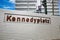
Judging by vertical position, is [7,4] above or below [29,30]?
above

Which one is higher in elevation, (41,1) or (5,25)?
(41,1)

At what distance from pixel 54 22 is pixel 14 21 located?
936 mm

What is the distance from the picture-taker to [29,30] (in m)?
2.48

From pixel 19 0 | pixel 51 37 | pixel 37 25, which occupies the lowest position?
pixel 51 37

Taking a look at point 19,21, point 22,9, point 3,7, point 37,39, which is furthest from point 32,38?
point 3,7

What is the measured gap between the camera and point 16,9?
96.7 inches

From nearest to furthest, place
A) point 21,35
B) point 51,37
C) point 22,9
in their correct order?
point 21,35 < point 22,9 < point 51,37

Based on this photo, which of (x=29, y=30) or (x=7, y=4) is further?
(x=29, y=30)

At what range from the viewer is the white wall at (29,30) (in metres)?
2.21

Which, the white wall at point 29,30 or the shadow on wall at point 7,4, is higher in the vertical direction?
the shadow on wall at point 7,4

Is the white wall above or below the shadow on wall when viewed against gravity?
below

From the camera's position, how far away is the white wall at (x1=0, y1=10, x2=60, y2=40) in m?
2.21

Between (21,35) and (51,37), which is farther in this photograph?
(51,37)

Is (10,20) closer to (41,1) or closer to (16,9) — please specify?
(16,9)
